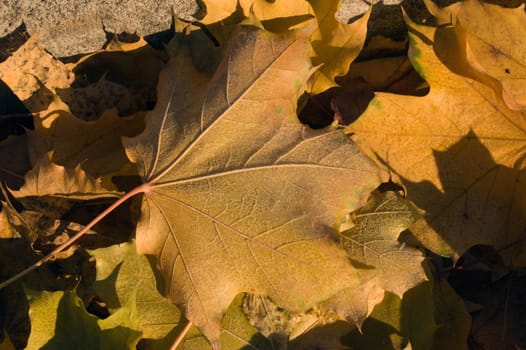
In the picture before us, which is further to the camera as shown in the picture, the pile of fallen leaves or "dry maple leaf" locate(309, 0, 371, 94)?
"dry maple leaf" locate(309, 0, 371, 94)

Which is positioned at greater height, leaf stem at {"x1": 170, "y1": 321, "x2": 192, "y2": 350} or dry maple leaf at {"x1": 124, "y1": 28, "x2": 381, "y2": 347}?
dry maple leaf at {"x1": 124, "y1": 28, "x2": 381, "y2": 347}

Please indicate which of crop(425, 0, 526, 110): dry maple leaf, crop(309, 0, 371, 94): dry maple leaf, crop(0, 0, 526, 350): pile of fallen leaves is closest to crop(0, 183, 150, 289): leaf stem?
crop(0, 0, 526, 350): pile of fallen leaves

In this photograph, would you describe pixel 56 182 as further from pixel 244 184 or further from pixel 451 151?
pixel 451 151

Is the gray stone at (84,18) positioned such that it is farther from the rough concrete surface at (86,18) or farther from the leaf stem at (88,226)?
the leaf stem at (88,226)

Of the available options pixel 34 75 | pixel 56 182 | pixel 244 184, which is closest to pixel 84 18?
pixel 34 75

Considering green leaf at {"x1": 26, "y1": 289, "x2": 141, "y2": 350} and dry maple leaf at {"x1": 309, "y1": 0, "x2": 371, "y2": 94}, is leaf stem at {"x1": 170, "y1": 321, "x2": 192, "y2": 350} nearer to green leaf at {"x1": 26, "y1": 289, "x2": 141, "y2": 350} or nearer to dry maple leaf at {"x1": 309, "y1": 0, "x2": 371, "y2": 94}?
green leaf at {"x1": 26, "y1": 289, "x2": 141, "y2": 350}

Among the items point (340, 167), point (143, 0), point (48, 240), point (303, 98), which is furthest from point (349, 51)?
point (48, 240)

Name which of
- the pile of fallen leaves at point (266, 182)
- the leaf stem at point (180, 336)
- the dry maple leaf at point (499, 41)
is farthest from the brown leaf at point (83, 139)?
the dry maple leaf at point (499, 41)
